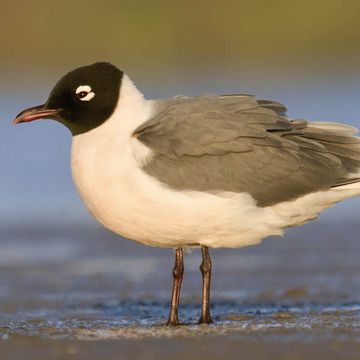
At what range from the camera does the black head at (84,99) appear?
8805 mm

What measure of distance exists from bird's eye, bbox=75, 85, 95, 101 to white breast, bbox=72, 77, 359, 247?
0.24 m

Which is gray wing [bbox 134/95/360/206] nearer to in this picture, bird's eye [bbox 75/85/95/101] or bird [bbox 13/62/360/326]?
bird [bbox 13/62/360/326]

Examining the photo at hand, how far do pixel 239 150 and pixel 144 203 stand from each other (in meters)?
0.78

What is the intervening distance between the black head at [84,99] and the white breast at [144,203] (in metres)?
0.09

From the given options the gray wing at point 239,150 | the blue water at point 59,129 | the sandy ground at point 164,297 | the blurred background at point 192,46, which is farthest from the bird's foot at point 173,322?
the blurred background at point 192,46

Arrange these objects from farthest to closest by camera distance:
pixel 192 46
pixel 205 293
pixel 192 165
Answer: pixel 192 46 → pixel 205 293 → pixel 192 165

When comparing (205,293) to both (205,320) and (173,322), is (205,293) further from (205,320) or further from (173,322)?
(173,322)

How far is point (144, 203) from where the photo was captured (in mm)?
8273

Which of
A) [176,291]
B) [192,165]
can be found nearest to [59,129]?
[176,291]

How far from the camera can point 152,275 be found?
37.5 feet

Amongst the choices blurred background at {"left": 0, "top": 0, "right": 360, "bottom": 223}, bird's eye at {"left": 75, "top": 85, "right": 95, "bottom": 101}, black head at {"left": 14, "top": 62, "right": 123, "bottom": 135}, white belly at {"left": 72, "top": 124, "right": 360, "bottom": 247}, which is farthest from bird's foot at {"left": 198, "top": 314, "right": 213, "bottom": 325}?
blurred background at {"left": 0, "top": 0, "right": 360, "bottom": 223}

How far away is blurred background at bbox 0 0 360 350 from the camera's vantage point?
11.2m

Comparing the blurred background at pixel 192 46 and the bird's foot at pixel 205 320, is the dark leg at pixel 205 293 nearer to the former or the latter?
the bird's foot at pixel 205 320

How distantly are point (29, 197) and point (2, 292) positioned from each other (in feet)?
16.6
